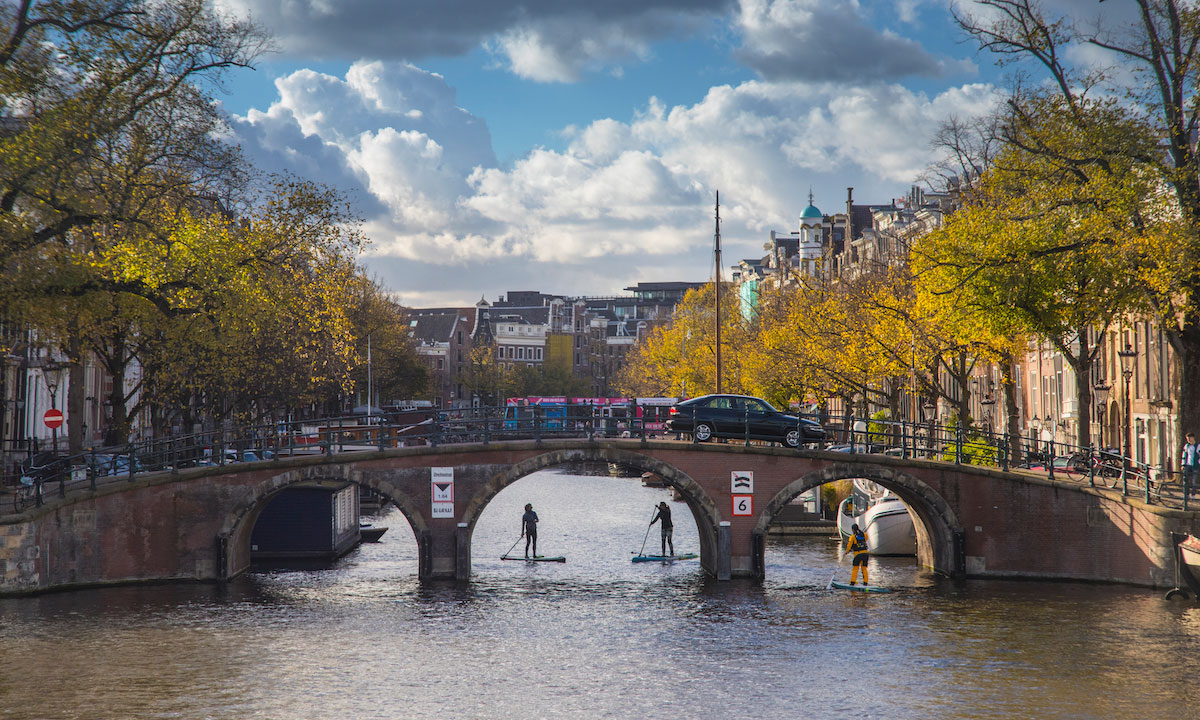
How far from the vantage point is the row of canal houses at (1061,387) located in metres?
48.8

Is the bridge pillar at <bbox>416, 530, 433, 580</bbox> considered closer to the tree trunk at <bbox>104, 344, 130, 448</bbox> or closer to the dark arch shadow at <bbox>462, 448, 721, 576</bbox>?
the dark arch shadow at <bbox>462, 448, 721, 576</bbox>

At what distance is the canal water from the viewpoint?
22.1 m

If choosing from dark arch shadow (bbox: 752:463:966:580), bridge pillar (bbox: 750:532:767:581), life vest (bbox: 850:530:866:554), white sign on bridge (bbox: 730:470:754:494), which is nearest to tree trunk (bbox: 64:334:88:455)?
white sign on bridge (bbox: 730:470:754:494)

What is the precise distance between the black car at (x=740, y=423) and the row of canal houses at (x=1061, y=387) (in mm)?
8270

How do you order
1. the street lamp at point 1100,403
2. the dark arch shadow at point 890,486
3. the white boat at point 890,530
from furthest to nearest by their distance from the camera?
the street lamp at point 1100,403 < the white boat at point 890,530 < the dark arch shadow at point 890,486

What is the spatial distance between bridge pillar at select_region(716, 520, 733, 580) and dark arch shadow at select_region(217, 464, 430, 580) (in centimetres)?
855

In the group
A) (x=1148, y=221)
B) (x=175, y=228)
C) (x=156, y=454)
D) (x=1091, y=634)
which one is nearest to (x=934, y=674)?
(x=1091, y=634)

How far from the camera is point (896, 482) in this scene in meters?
38.1

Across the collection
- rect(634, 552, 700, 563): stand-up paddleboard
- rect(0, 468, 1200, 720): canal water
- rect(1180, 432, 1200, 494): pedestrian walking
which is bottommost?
rect(0, 468, 1200, 720): canal water

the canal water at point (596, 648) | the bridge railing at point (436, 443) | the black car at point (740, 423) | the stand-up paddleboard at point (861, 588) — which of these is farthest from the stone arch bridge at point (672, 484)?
the stand-up paddleboard at point (861, 588)

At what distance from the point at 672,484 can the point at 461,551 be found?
6500mm

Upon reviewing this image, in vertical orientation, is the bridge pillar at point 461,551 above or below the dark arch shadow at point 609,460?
below

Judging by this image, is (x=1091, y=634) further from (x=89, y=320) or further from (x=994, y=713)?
(x=89, y=320)

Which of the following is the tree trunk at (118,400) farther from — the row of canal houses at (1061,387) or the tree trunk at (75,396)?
the row of canal houses at (1061,387)
